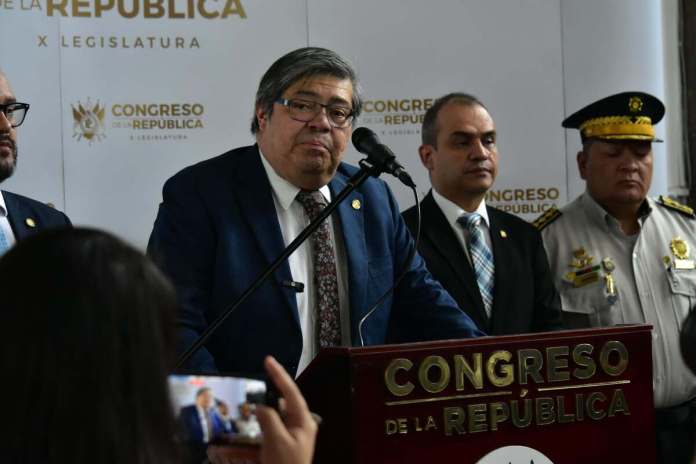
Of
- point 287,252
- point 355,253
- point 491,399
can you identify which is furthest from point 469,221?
point 287,252

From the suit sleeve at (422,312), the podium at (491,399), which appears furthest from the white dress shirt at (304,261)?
the podium at (491,399)

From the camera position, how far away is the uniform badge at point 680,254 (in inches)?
148

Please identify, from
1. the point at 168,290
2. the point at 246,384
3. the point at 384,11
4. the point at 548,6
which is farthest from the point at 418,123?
the point at 168,290

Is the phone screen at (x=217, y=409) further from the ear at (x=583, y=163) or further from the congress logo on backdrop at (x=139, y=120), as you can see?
the congress logo on backdrop at (x=139, y=120)

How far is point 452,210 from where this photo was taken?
11.7ft

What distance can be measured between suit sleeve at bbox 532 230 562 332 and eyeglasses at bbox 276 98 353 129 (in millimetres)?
1111

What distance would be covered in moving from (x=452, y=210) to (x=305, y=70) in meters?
1.03

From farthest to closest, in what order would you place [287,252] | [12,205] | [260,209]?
[12,205], [260,209], [287,252]

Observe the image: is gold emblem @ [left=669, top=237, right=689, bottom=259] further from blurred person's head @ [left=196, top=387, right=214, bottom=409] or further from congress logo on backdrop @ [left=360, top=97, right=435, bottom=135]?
blurred person's head @ [left=196, top=387, right=214, bottom=409]

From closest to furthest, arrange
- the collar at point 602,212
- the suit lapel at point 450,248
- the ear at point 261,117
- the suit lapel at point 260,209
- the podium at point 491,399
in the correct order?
1. the podium at point 491,399
2. the suit lapel at point 260,209
3. the ear at point 261,117
4. the suit lapel at point 450,248
5. the collar at point 602,212

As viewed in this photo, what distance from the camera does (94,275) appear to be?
937 mm

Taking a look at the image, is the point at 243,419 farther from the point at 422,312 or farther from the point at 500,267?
the point at 500,267

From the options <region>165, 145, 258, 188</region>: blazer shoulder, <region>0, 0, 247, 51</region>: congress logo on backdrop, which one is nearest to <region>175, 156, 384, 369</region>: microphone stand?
<region>165, 145, 258, 188</region>: blazer shoulder

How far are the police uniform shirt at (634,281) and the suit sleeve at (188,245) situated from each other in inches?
63.2
